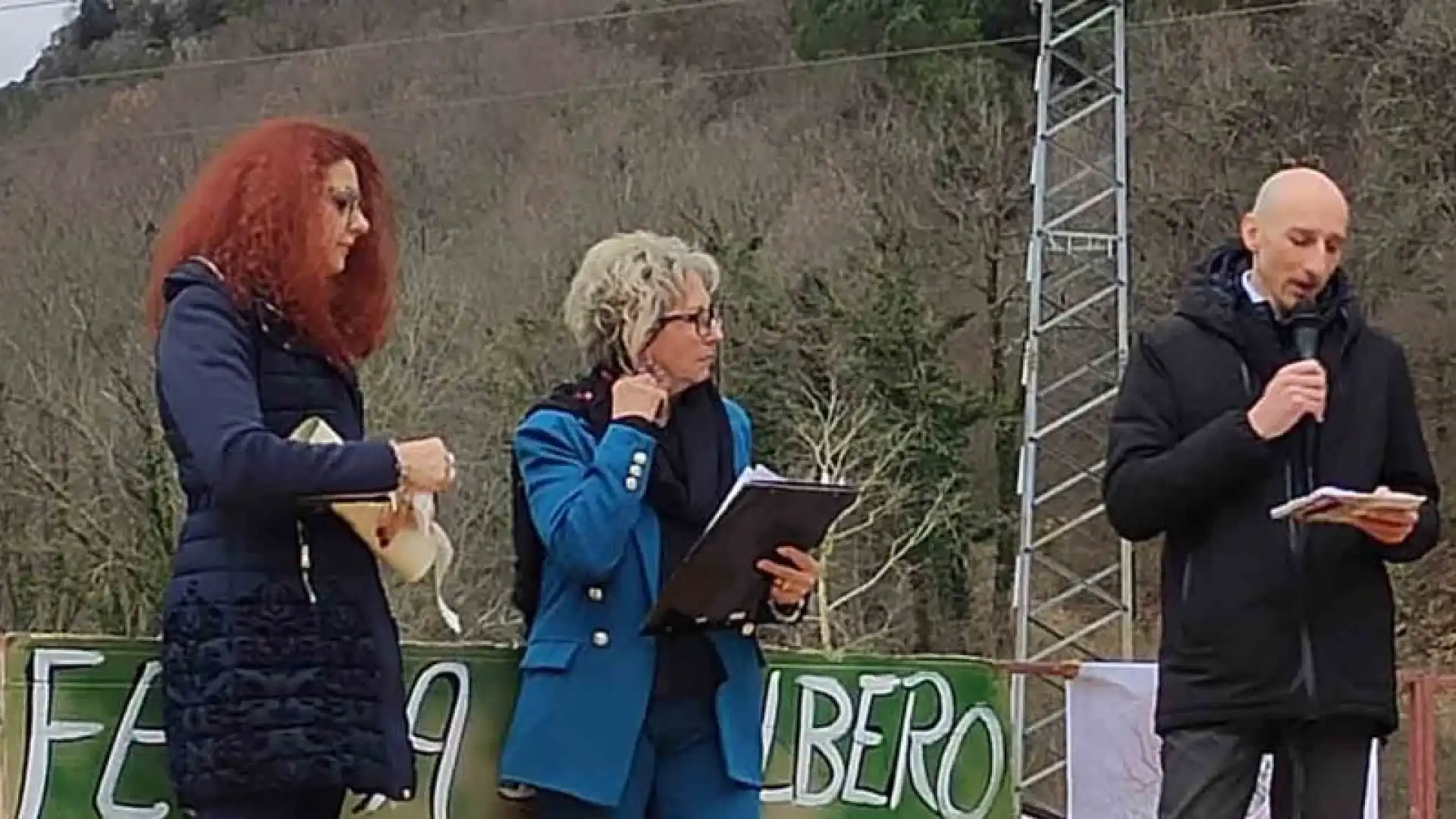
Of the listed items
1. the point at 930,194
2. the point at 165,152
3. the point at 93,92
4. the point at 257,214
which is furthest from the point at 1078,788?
the point at 93,92

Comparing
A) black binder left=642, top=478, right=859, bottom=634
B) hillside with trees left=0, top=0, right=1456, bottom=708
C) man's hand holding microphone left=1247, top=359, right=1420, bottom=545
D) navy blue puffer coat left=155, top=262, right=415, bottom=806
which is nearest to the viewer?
navy blue puffer coat left=155, top=262, right=415, bottom=806

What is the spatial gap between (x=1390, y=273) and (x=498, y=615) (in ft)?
33.9

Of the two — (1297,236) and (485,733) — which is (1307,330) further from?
(485,733)

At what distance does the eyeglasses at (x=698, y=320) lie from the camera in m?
3.83

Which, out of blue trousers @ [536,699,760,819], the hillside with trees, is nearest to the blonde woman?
blue trousers @ [536,699,760,819]

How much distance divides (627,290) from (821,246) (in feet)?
78.0

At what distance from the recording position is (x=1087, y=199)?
1947cm

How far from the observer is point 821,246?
2750 centimetres

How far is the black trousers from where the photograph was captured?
3.95 meters

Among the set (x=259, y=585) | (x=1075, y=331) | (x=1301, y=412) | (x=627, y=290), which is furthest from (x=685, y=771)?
(x=1075, y=331)

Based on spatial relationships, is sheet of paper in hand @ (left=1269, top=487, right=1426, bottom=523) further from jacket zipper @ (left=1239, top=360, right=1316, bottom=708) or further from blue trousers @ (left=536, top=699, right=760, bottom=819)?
blue trousers @ (left=536, top=699, right=760, bottom=819)

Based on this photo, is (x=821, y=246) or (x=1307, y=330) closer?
(x=1307, y=330)

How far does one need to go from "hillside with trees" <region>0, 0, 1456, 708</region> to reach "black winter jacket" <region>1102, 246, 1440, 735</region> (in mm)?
15367

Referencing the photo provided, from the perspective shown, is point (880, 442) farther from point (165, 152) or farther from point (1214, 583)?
point (1214, 583)
